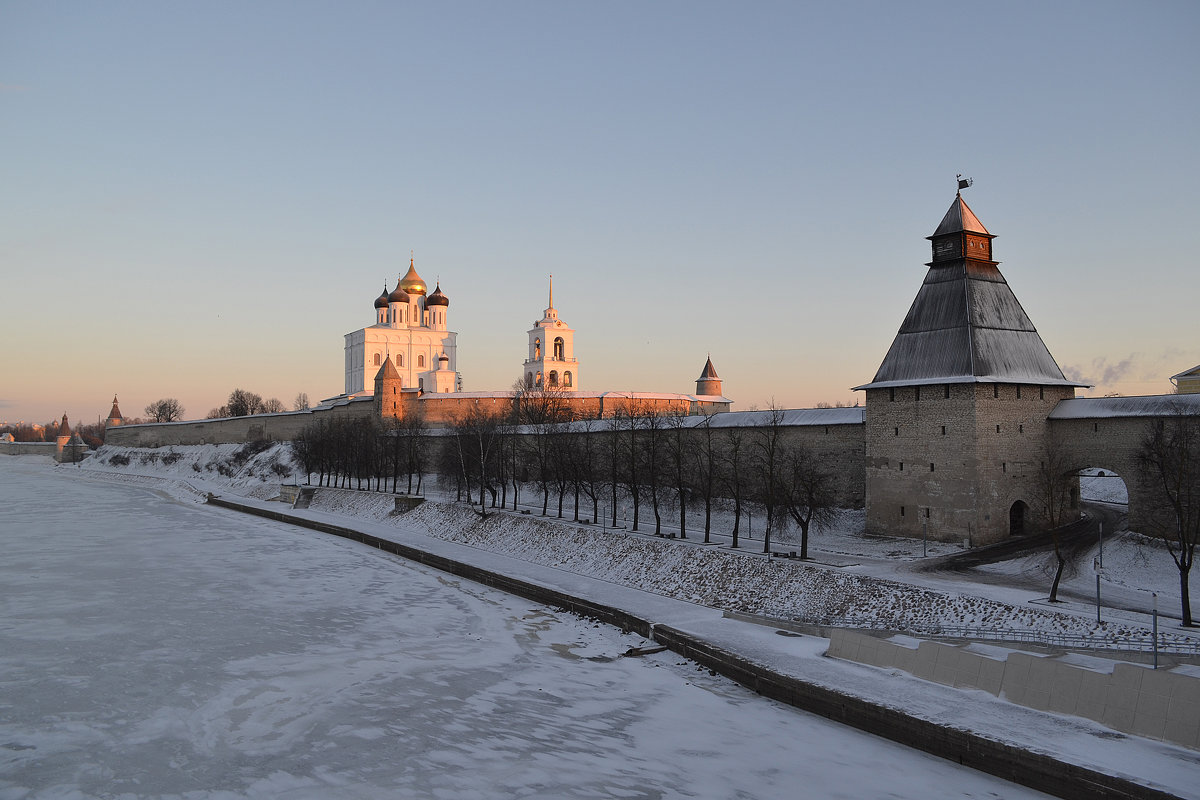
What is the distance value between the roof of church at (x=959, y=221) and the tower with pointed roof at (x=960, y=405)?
4 centimetres

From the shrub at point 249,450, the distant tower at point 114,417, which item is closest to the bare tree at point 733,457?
the shrub at point 249,450

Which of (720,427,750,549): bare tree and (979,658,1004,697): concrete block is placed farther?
(720,427,750,549): bare tree

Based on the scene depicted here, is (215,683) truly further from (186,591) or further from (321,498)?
(321,498)

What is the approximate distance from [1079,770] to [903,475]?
1335 centimetres

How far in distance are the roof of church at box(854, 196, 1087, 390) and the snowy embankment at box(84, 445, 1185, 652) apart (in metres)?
6.88

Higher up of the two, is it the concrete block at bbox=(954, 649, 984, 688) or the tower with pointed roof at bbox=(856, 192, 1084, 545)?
the tower with pointed roof at bbox=(856, 192, 1084, 545)

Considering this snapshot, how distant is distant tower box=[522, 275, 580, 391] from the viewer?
66312 mm

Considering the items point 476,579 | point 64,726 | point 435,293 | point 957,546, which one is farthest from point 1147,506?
point 435,293

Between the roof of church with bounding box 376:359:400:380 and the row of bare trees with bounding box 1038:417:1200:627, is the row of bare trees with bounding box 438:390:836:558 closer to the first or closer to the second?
the row of bare trees with bounding box 1038:417:1200:627

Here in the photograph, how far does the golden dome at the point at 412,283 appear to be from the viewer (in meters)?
74.8

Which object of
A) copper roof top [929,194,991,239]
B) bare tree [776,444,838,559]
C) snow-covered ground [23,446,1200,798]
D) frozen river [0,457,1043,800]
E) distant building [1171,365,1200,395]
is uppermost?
copper roof top [929,194,991,239]

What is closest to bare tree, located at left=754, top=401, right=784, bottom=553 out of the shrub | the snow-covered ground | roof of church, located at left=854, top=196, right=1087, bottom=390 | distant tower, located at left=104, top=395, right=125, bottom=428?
the snow-covered ground

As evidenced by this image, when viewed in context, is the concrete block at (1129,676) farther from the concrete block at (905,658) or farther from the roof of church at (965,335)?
the roof of church at (965,335)

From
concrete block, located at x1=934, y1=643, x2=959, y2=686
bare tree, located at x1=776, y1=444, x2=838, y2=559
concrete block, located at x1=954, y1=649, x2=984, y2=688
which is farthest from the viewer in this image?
bare tree, located at x1=776, y1=444, x2=838, y2=559
